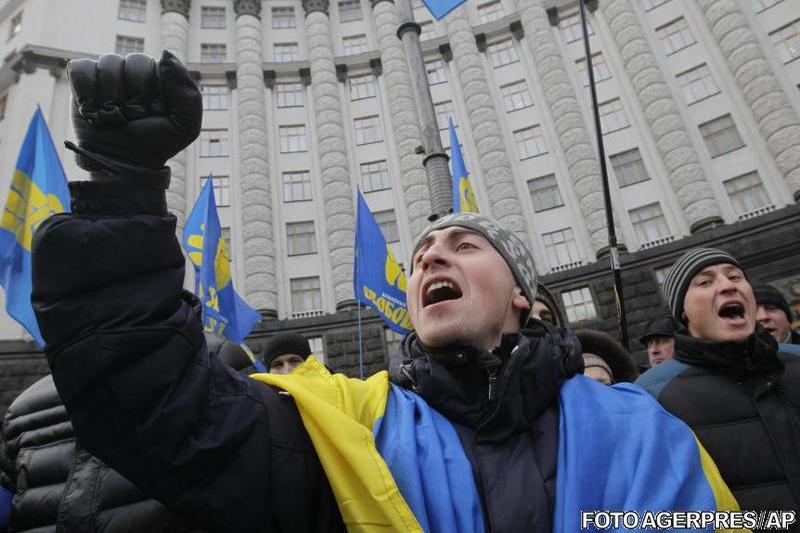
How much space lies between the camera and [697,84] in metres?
19.9

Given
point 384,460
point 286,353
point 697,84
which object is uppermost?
point 697,84

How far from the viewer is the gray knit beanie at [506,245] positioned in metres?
2.11

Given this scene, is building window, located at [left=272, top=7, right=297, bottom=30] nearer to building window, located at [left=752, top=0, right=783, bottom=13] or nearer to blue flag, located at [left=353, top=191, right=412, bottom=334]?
building window, located at [left=752, top=0, right=783, bottom=13]

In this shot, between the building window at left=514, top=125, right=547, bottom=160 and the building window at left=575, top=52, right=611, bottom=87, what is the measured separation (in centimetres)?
294

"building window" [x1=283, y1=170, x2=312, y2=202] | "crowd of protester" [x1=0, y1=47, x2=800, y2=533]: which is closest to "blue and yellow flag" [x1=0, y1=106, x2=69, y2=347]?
"crowd of protester" [x1=0, y1=47, x2=800, y2=533]

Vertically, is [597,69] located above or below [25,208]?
above

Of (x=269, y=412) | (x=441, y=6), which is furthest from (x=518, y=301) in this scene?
(x=441, y=6)

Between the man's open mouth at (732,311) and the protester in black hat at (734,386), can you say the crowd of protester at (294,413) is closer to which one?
the protester in black hat at (734,386)

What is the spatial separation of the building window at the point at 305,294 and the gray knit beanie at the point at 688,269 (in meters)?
17.7

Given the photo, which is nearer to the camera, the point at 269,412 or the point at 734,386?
the point at 269,412

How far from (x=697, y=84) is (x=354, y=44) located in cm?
1670

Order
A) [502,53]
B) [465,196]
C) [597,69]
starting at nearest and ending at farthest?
1. [465,196]
2. [597,69]
3. [502,53]

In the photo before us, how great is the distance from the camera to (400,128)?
22578mm

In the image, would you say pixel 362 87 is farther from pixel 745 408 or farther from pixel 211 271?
pixel 745 408
